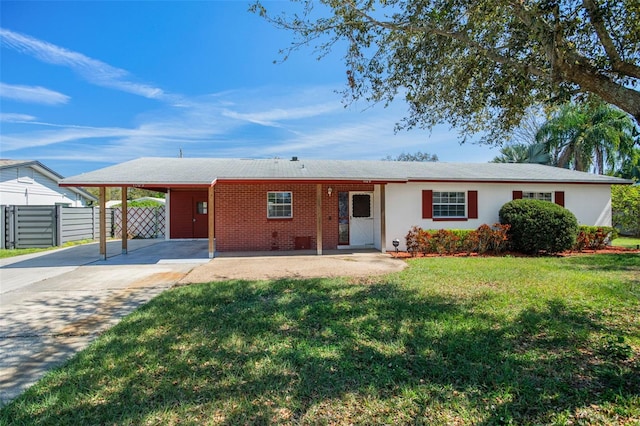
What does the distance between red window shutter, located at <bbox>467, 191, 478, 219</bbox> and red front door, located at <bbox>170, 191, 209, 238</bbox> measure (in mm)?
12584

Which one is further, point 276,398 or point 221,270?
point 221,270

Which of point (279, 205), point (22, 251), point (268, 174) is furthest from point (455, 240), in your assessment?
point (22, 251)

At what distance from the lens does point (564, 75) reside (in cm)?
431

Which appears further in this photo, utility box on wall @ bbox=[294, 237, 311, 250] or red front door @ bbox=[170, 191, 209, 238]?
red front door @ bbox=[170, 191, 209, 238]

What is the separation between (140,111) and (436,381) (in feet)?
71.5

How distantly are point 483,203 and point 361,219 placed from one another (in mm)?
5028

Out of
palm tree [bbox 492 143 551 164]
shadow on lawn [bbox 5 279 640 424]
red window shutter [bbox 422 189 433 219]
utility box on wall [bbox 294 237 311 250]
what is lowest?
shadow on lawn [bbox 5 279 640 424]

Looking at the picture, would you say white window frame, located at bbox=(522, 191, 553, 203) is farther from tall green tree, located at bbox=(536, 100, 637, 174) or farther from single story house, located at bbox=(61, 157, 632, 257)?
tall green tree, located at bbox=(536, 100, 637, 174)

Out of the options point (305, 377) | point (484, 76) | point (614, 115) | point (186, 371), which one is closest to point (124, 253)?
point (186, 371)

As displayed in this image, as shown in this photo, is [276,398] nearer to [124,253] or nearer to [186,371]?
[186,371]

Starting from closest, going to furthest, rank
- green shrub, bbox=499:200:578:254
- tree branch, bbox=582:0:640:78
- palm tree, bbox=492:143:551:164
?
tree branch, bbox=582:0:640:78
green shrub, bbox=499:200:578:254
palm tree, bbox=492:143:551:164

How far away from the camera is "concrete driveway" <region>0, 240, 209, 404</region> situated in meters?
3.58

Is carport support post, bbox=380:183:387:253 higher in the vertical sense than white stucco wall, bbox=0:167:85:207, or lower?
lower

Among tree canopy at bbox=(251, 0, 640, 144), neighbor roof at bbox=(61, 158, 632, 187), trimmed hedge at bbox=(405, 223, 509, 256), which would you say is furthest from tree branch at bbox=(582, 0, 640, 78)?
trimmed hedge at bbox=(405, 223, 509, 256)
